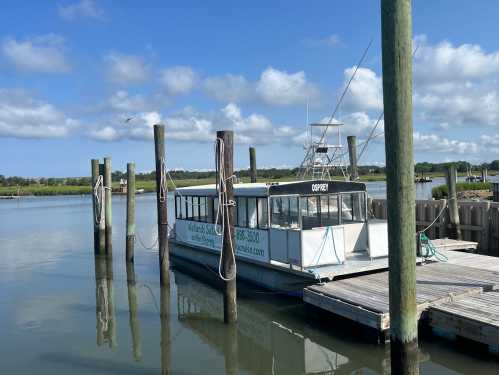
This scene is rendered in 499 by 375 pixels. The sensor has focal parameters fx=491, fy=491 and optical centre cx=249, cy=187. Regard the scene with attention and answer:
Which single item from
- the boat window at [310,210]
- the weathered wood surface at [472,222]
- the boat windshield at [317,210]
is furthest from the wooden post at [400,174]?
the weathered wood surface at [472,222]

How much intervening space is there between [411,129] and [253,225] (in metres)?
8.52

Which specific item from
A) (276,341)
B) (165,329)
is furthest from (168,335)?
(276,341)

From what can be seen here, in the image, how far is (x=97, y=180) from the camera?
20750mm

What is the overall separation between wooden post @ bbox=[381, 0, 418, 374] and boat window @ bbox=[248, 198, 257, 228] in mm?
8046

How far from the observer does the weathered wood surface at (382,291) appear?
9.03m

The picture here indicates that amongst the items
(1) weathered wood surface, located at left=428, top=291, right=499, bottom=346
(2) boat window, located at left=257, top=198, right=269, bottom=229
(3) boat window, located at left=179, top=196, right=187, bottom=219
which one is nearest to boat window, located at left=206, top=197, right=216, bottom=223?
(3) boat window, located at left=179, top=196, right=187, bottom=219

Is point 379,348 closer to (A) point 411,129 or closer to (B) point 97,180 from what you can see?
(A) point 411,129

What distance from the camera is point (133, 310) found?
526 inches

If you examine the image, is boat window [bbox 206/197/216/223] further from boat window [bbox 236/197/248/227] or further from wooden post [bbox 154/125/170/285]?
wooden post [bbox 154/125/170/285]

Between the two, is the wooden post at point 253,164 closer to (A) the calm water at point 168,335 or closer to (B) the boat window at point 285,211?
(A) the calm water at point 168,335

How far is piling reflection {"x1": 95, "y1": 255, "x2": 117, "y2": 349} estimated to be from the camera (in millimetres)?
11213

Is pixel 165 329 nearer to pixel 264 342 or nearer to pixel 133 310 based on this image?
pixel 133 310

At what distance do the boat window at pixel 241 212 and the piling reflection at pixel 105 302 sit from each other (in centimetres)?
429

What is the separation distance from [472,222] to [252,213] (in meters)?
8.27
